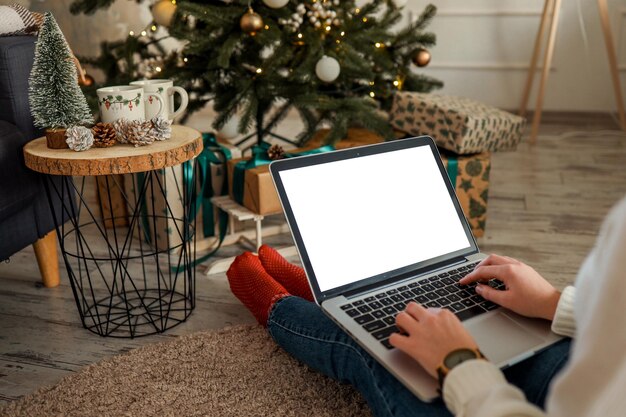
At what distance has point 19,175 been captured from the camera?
136 centimetres

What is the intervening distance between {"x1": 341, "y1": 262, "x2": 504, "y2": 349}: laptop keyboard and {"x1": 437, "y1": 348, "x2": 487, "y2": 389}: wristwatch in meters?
0.14

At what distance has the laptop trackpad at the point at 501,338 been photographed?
82 cm

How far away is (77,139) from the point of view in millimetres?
1213

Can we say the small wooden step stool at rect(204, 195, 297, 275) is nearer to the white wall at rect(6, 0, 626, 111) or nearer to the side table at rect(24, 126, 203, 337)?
the side table at rect(24, 126, 203, 337)

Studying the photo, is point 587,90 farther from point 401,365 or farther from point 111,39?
point 401,365

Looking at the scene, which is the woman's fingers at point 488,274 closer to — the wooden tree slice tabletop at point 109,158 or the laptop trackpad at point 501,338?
the laptop trackpad at point 501,338

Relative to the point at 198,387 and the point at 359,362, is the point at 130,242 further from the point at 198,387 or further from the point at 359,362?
the point at 359,362

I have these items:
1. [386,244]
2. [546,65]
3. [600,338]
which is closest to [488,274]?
[386,244]

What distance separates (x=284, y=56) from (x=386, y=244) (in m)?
1.02

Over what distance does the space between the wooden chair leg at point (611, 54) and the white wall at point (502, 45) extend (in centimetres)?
25

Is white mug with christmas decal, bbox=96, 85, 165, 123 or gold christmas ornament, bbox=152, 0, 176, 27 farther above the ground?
gold christmas ornament, bbox=152, 0, 176, 27

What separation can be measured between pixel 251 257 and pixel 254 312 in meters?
0.12

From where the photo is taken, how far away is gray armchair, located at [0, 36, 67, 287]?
4.36ft

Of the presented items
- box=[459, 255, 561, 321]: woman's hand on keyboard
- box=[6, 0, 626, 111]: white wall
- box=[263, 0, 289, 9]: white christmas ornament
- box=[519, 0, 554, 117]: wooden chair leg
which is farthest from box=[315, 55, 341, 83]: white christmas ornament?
box=[6, 0, 626, 111]: white wall
